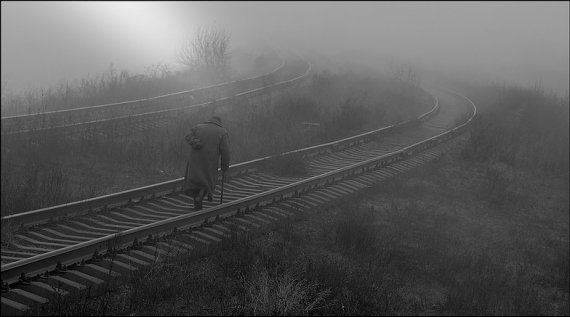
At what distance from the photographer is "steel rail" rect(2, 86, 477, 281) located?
19.5ft

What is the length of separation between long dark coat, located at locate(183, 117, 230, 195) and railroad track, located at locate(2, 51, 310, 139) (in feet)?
14.6

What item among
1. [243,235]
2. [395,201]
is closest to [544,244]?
[395,201]

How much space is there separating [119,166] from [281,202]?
12.1 ft

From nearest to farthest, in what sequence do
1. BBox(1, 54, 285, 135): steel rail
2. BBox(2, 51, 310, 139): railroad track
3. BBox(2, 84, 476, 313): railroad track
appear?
BBox(2, 84, 476, 313): railroad track
BBox(2, 51, 310, 139): railroad track
BBox(1, 54, 285, 135): steel rail

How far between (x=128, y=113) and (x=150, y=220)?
8.20 m

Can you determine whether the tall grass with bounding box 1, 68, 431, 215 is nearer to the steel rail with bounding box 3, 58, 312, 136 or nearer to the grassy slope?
the steel rail with bounding box 3, 58, 312, 136

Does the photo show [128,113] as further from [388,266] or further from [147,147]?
[388,266]

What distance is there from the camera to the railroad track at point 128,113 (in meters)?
11.8

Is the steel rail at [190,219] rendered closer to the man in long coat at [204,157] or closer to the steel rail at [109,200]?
the man in long coat at [204,157]

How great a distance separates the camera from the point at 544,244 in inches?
368

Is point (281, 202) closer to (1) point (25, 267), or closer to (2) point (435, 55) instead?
(1) point (25, 267)

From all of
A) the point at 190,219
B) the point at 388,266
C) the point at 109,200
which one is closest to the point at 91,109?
the point at 109,200

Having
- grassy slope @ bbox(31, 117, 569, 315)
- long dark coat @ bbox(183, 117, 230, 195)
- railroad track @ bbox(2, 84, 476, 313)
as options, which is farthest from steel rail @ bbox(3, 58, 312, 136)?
grassy slope @ bbox(31, 117, 569, 315)

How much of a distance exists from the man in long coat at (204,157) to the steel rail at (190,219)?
0.35 meters
